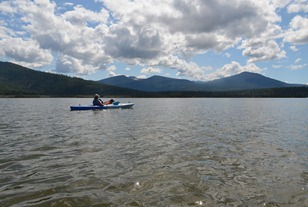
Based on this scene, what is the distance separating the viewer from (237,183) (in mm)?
10320

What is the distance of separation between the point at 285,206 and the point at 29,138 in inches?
698

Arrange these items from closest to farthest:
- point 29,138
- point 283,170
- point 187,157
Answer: point 283,170 → point 187,157 → point 29,138

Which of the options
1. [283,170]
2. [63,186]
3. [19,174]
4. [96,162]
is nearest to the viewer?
[63,186]

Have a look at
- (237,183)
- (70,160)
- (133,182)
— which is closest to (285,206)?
(237,183)

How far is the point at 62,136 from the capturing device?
21.5 m

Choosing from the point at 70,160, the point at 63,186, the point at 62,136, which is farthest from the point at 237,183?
the point at 62,136

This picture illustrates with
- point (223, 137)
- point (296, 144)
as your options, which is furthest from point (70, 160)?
point (296, 144)

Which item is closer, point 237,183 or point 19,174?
point 237,183

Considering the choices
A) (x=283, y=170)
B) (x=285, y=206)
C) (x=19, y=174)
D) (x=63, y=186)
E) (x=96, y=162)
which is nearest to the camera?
(x=285, y=206)

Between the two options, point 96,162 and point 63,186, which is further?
point 96,162

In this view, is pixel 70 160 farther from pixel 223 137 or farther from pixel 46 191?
pixel 223 137

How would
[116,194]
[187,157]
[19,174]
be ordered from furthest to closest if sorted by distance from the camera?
[187,157]
[19,174]
[116,194]

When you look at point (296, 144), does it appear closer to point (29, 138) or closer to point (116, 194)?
point (116, 194)

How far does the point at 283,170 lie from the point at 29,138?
16895 millimetres
